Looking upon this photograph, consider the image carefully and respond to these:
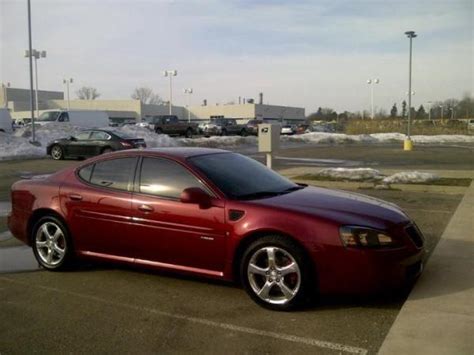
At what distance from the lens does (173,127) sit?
4566cm

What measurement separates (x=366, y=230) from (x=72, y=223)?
10.5 ft

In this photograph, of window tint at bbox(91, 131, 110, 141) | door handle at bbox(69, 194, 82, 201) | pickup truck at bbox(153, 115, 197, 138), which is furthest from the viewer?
pickup truck at bbox(153, 115, 197, 138)

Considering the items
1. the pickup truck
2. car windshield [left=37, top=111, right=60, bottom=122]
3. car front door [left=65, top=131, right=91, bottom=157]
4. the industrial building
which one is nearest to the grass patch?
car front door [left=65, top=131, right=91, bottom=157]

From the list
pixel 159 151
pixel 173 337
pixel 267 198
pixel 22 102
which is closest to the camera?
pixel 173 337

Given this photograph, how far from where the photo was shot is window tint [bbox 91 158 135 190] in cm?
582

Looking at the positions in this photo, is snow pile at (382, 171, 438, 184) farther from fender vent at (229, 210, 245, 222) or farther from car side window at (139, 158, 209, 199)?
fender vent at (229, 210, 245, 222)

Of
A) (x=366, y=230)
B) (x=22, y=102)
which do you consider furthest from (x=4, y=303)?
(x=22, y=102)

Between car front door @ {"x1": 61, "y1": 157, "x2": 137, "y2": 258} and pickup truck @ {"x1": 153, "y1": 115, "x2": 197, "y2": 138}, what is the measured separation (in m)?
39.7

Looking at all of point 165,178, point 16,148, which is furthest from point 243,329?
point 16,148

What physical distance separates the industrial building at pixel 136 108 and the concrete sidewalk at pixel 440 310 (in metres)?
101

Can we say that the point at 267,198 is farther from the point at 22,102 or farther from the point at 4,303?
the point at 22,102

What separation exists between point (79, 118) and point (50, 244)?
3044 cm

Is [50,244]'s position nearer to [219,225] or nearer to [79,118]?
[219,225]

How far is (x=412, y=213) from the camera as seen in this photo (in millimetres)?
9234
